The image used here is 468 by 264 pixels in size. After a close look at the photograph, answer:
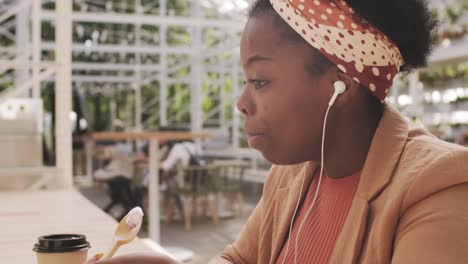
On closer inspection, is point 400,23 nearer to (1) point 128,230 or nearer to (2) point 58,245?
(1) point 128,230

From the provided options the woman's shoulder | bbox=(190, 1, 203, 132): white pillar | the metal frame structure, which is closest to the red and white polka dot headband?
the woman's shoulder

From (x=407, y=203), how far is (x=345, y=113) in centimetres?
19

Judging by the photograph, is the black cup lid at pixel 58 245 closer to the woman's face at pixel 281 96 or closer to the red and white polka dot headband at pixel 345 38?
the woman's face at pixel 281 96

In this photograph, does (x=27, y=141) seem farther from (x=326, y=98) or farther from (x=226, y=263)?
(x=326, y=98)

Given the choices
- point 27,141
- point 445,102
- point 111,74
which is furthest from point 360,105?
point 111,74

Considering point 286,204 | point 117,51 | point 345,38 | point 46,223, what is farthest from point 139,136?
point 117,51

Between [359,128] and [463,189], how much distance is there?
8.8 inches

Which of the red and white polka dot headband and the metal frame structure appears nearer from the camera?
the red and white polka dot headband

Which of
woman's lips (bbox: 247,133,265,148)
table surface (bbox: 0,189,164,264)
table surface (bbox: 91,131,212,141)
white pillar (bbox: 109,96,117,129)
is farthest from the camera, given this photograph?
white pillar (bbox: 109,96,117,129)

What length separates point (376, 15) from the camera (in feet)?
3.01

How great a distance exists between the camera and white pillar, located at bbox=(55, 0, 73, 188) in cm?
336

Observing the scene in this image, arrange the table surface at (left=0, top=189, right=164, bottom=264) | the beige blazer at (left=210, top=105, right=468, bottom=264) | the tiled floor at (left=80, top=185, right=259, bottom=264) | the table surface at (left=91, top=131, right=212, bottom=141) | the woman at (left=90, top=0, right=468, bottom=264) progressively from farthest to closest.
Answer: the tiled floor at (left=80, top=185, right=259, bottom=264) → the table surface at (left=91, top=131, right=212, bottom=141) → the table surface at (left=0, top=189, right=164, bottom=264) → the woman at (left=90, top=0, right=468, bottom=264) → the beige blazer at (left=210, top=105, right=468, bottom=264)

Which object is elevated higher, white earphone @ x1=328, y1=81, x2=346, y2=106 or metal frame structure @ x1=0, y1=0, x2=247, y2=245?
metal frame structure @ x1=0, y1=0, x2=247, y2=245

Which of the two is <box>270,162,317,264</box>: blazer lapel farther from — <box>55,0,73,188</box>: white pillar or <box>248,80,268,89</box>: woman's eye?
<box>55,0,73,188</box>: white pillar
